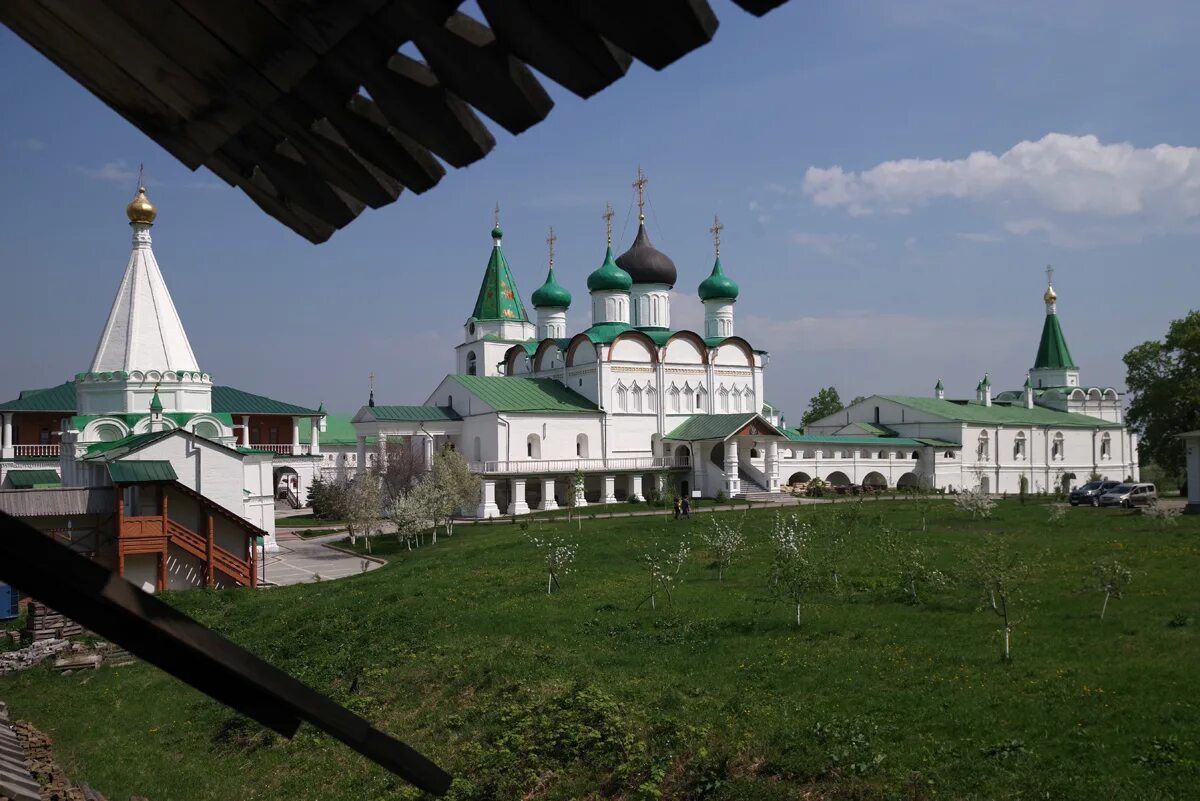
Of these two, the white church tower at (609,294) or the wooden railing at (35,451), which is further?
the white church tower at (609,294)

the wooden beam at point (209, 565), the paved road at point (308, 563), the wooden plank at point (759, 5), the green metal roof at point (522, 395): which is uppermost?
the green metal roof at point (522, 395)

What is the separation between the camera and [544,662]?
39.3 ft

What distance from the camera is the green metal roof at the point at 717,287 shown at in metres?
47.0

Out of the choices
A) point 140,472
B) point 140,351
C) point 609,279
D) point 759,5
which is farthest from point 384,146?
point 609,279

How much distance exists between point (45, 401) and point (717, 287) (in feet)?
101

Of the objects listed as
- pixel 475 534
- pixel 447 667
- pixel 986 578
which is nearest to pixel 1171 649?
pixel 986 578

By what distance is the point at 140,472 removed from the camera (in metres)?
20.9

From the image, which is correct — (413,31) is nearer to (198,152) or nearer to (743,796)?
(198,152)

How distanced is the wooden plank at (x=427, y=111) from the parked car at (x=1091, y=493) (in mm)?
34263

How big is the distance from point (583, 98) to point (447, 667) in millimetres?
11831

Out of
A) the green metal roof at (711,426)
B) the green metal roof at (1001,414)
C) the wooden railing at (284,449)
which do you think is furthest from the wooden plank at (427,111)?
the green metal roof at (1001,414)

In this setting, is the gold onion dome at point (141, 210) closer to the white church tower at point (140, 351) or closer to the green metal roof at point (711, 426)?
Answer: the white church tower at point (140, 351)

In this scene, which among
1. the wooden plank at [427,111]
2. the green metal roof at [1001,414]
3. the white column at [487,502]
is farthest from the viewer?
the green metal roof at [1001,414]

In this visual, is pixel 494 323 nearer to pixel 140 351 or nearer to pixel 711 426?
pixel 711 426
